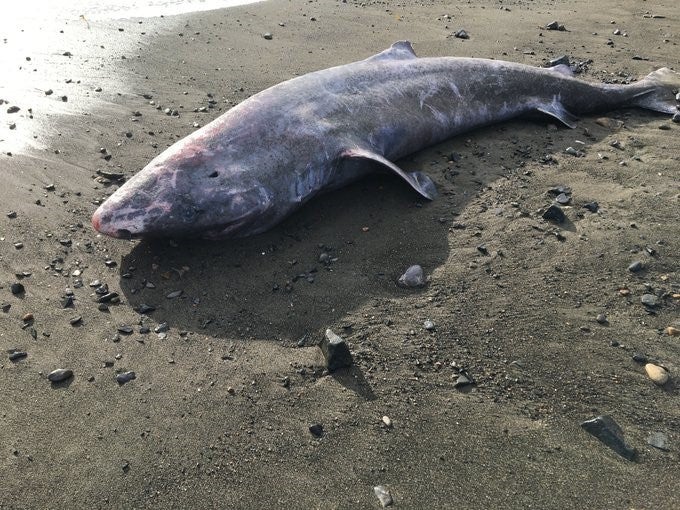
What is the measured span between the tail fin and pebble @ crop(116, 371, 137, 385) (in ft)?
19.1

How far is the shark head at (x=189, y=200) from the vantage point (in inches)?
162

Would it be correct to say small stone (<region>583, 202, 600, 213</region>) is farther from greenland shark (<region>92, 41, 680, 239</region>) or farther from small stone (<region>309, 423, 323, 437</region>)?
small stone (<region>309, 423, 323, 437</region>)

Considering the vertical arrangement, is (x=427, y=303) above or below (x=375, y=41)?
below

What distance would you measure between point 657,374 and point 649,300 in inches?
24.8

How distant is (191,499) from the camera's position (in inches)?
108

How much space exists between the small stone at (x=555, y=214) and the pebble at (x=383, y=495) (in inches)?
103

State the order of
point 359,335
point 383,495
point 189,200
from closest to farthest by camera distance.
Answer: point 383,495, point 359,335, point 189,200

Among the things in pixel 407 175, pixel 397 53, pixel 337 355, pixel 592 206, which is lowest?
pixel 337 355

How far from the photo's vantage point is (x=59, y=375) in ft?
11.0

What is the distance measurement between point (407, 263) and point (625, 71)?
4893 millimetres

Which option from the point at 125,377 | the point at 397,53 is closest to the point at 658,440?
the point at 125,377

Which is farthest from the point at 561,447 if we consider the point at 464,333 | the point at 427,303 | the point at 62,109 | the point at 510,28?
the point at 510,28

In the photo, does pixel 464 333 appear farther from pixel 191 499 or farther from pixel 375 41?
pixel 375 41

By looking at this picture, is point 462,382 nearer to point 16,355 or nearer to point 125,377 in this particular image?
point 125,377
